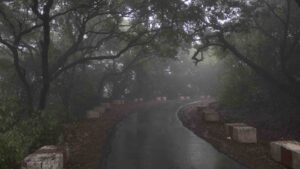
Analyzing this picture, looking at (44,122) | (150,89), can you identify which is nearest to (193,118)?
(44,122)

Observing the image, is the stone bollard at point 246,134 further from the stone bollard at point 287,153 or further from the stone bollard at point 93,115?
the stone bollard at point 93,115

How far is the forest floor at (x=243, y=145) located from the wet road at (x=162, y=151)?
0.40 metres

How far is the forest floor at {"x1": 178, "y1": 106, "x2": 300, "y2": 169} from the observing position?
11.2 metres

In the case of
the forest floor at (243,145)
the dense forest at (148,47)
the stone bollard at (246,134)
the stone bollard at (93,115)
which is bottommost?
the forest floor at (243,145)

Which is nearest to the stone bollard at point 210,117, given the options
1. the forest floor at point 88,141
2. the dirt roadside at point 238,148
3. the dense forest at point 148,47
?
the dirt roadside at point 238,148

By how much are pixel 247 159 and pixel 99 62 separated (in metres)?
29.7

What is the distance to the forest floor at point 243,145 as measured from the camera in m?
11.2

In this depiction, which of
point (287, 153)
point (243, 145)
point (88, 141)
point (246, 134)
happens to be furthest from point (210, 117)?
point (287, 153)

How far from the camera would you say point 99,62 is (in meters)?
39.4

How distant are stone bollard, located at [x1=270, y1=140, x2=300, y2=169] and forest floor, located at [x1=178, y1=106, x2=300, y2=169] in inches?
8.7

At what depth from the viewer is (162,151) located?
41.9ft

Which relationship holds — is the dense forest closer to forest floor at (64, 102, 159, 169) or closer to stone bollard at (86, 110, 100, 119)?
forest floor at (64, 102, 159, 169)

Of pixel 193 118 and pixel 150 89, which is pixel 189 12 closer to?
pixel 193 118

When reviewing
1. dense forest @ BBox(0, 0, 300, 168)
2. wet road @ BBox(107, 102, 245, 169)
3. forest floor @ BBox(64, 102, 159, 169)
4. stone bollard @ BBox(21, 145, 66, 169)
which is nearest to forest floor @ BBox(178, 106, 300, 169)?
wet road @ BBox(107, 102, 245, 169)
